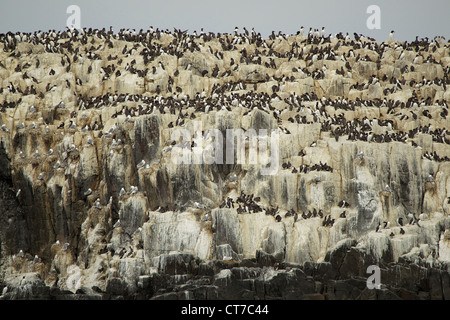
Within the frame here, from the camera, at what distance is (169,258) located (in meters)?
47.1

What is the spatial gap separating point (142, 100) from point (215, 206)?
11.2m

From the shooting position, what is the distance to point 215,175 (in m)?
50.8

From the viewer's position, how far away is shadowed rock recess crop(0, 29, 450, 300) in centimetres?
4691

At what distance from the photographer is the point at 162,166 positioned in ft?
166

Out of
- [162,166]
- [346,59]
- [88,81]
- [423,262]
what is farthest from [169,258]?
[346,59]

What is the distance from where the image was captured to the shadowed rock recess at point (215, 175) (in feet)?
154

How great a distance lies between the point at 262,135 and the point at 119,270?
11550 millimetres
